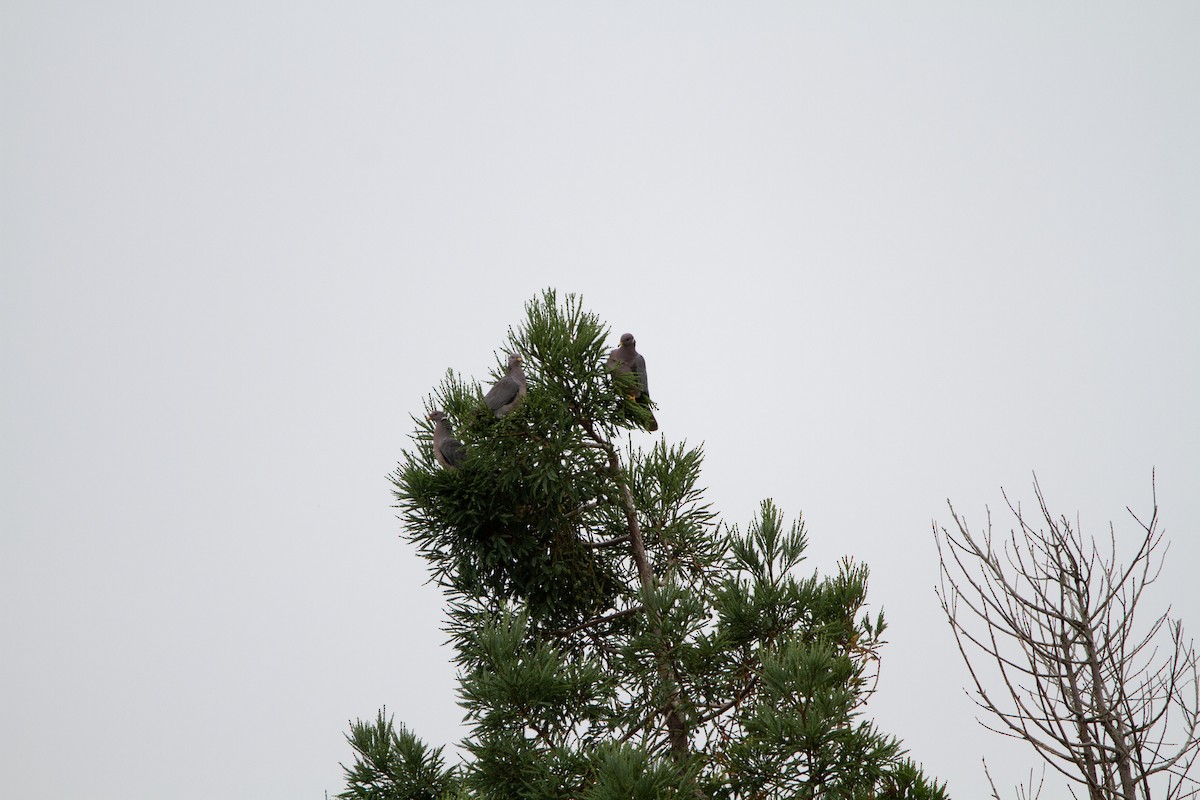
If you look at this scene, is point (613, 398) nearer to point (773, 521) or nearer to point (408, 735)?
point (773, 521)

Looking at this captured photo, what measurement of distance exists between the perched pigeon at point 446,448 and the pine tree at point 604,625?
0.24 ft

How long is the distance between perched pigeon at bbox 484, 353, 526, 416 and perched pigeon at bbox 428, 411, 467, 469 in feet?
0.94

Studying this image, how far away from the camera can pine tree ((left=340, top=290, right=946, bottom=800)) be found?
467 centimetres

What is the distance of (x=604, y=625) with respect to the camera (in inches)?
226

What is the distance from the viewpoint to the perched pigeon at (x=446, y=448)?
225 inches

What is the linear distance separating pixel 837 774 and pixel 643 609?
4.01 feet

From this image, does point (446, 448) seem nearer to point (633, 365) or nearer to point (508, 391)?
point (508, 391)

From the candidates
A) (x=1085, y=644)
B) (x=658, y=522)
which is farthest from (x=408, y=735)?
(x=1085, y=644)

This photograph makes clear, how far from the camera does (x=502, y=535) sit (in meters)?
5.65

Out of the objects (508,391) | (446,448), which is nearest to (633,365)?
(508,391)

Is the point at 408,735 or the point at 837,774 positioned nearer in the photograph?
the point at 837,774

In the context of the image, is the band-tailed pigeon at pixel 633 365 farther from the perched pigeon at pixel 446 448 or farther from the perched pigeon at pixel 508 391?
the perched pigeon at pixel 446 448

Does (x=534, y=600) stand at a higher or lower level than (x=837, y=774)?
higher

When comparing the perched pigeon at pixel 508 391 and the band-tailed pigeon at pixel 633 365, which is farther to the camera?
the band-tailed pigeon at pixel 633 365
